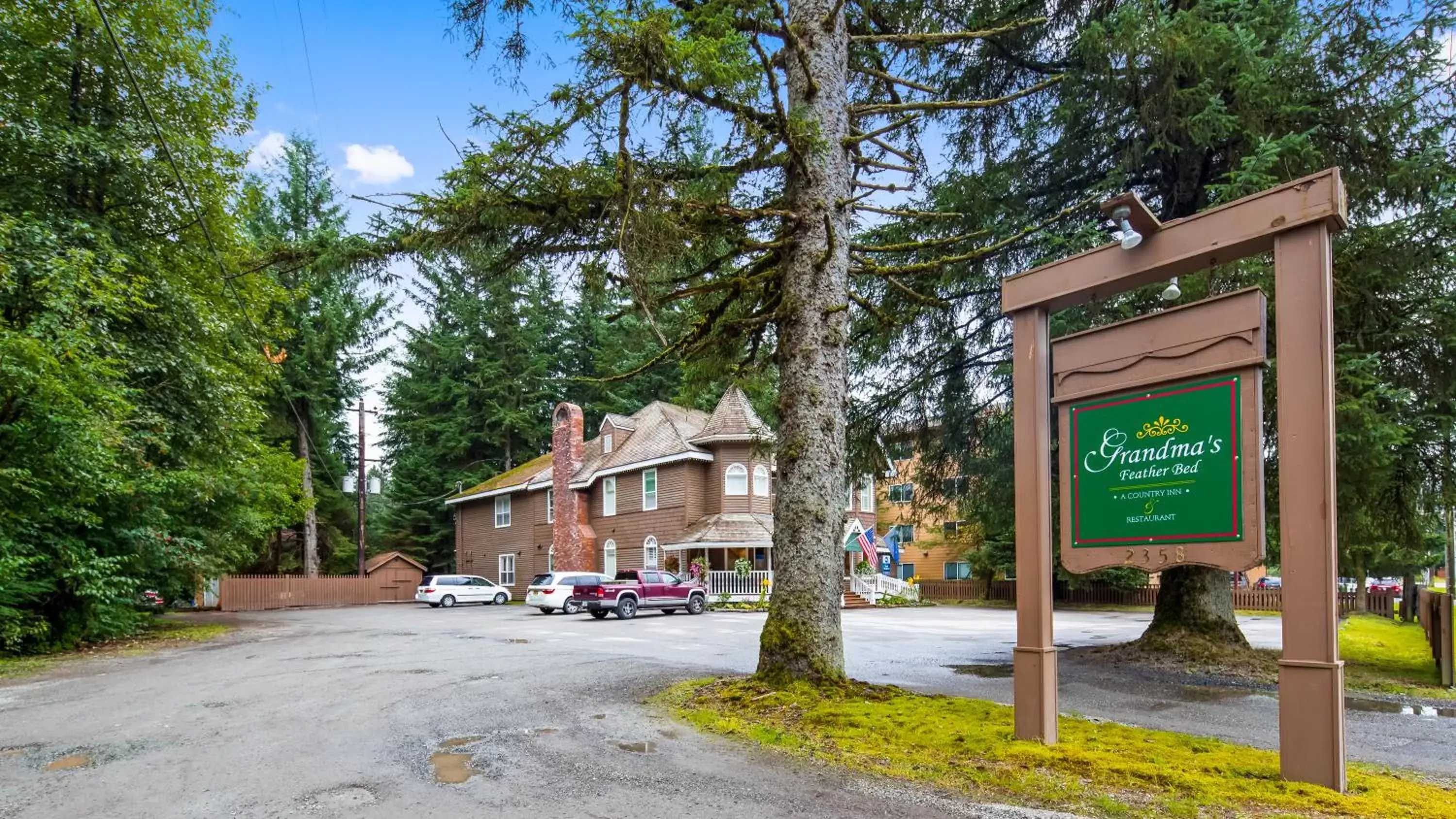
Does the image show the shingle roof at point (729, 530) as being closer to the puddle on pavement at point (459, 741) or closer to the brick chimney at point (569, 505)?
the brick chimney at point (569, 505)

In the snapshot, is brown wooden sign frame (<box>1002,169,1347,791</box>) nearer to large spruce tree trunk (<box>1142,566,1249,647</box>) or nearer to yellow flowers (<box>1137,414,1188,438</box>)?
yellow flowers (<box>1137,414,1188,438</box>)

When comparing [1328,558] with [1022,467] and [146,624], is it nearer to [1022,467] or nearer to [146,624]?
[1022,467]

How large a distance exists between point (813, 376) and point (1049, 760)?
416cm

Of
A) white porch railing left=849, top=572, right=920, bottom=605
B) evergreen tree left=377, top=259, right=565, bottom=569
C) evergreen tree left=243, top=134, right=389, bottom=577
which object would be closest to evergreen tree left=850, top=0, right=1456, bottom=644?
white porch railing left=849, top=572, right=920, bottom=605

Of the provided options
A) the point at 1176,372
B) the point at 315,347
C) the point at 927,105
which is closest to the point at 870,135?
the point at 927,105

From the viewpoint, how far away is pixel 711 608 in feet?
92.9

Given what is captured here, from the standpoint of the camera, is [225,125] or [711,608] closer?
[225,125]

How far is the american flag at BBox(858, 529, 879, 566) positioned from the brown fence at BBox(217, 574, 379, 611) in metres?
23.3

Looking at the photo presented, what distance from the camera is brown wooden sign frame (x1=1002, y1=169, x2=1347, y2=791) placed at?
460 cm

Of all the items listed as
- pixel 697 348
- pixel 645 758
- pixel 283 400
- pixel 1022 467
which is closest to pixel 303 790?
pixel 645 758

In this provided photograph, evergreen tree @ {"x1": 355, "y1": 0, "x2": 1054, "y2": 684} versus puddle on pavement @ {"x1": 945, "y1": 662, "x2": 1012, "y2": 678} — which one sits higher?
evergreen tree @ {"x1": 355, "y1": 0, "x2": 1054, "y2": 684}

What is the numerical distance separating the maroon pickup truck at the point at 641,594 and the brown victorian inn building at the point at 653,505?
4081 millimetres

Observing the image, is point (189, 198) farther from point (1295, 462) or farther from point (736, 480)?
point (736, 480)

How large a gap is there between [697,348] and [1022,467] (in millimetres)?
4615
